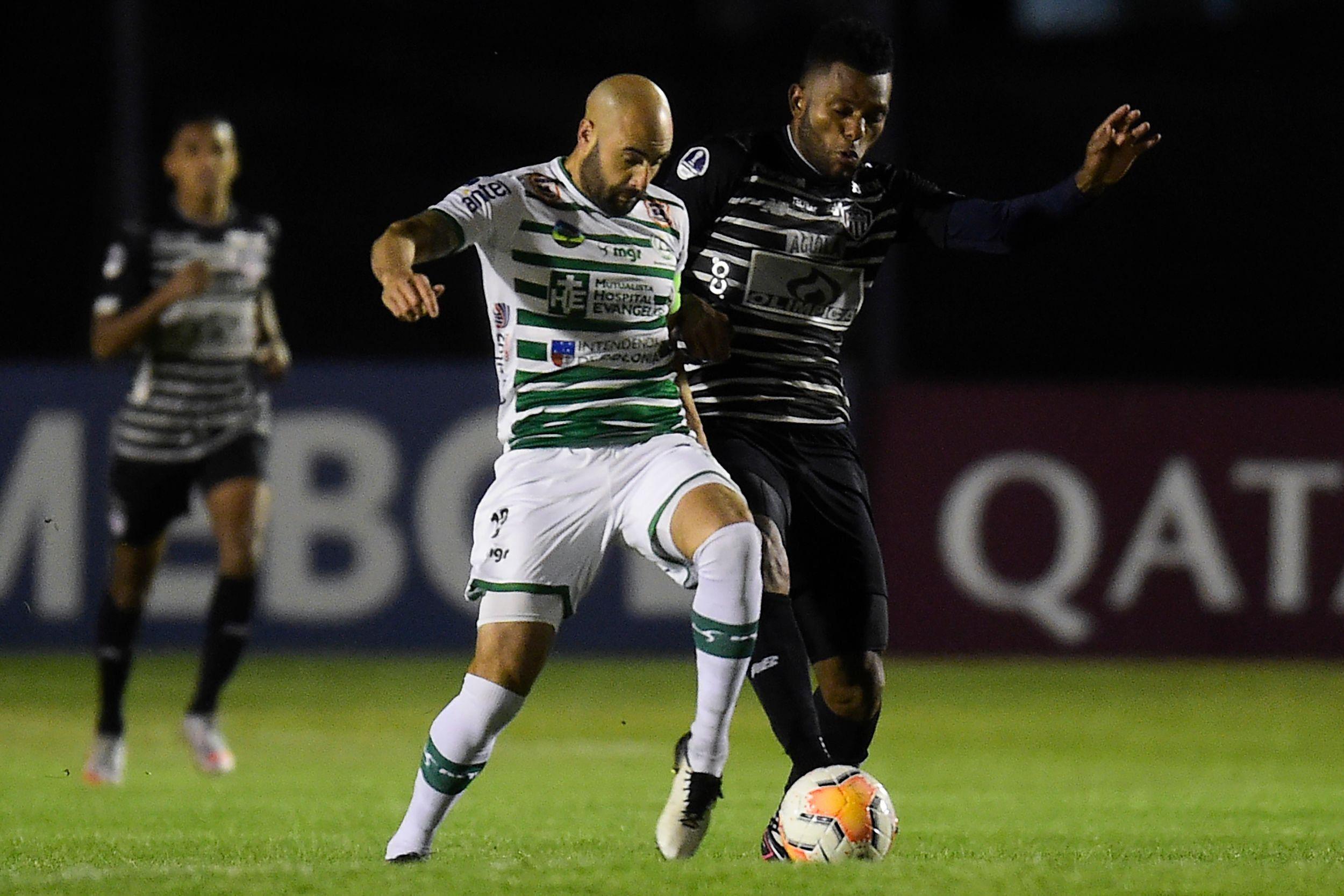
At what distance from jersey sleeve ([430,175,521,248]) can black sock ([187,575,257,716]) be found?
3.63 m

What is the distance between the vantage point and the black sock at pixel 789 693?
538cm

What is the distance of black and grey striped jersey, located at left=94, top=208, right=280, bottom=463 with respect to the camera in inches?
328

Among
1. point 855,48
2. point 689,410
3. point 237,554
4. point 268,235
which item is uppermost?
point 855,48

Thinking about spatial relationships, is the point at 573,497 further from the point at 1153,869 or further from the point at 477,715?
the point at 1153,869

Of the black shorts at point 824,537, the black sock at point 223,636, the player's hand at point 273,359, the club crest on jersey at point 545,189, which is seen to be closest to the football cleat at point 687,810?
the black shorts at point 824,537

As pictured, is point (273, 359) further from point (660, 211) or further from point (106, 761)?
point (660, 211)

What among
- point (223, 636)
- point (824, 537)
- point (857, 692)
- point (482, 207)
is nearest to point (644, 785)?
point (223, 636)

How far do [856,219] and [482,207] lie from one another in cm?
125

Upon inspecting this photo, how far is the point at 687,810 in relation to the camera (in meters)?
5.05

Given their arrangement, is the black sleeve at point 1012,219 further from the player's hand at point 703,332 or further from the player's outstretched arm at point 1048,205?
the player's hand at point 703,332

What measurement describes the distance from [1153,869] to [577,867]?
4.18 feet

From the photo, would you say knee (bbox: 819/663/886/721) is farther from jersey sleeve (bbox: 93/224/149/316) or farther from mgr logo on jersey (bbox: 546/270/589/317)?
jersey sleeve (bbox: 93/224/149/316)

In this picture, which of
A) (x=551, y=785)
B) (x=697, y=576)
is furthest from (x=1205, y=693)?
(x=697, y=576)

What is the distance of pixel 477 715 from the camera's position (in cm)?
499
